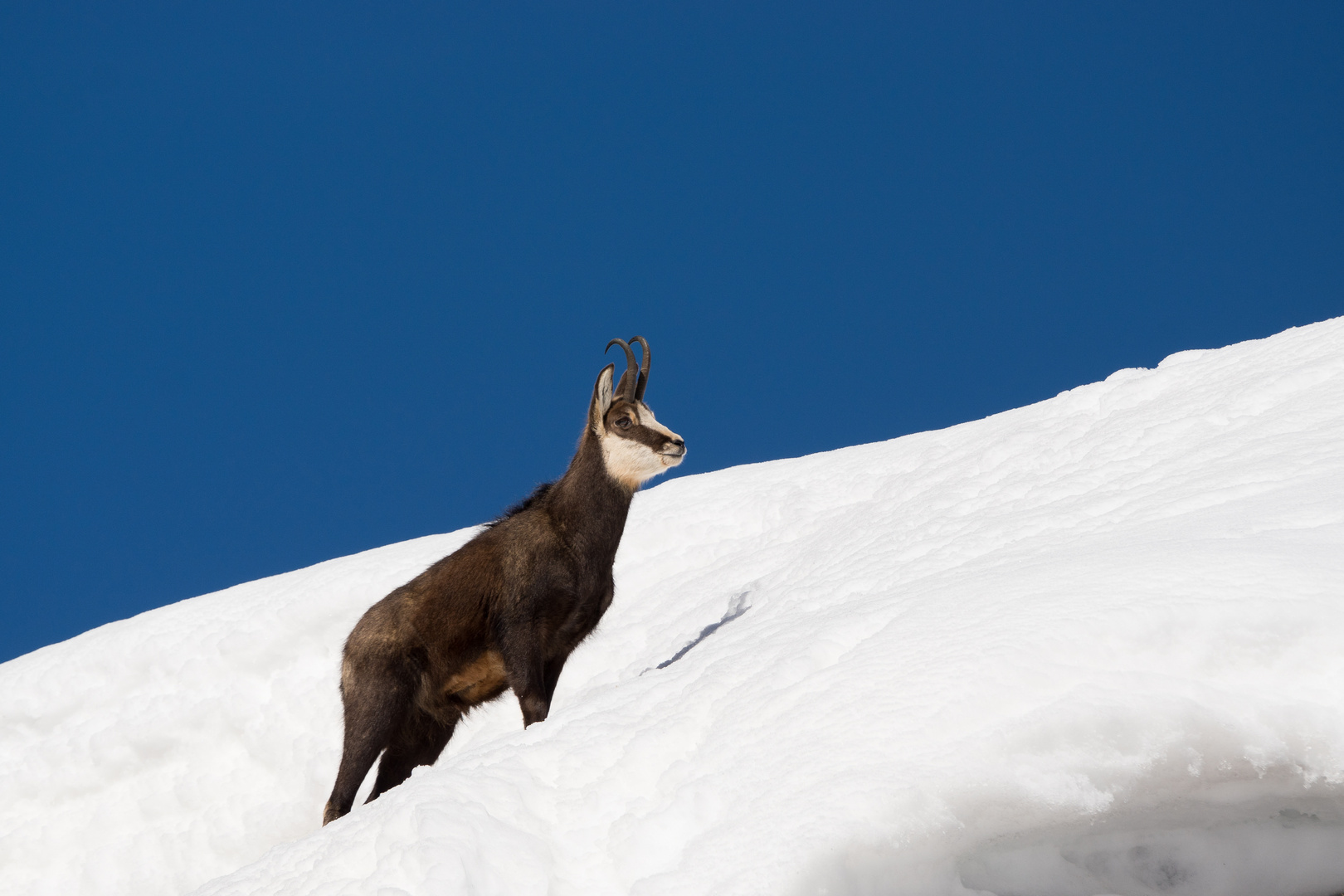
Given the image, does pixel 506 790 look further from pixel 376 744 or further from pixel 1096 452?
pixel 1096 452

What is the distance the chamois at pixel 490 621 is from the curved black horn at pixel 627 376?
13.1 inches

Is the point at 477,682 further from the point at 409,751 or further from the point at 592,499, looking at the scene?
the point at 592,499

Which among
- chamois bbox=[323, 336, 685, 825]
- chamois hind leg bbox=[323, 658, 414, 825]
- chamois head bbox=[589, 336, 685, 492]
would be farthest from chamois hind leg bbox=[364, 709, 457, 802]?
chamois head bbox=[589, 336, 685, 492]

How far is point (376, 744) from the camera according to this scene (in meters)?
6.96

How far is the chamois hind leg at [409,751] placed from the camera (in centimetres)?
729

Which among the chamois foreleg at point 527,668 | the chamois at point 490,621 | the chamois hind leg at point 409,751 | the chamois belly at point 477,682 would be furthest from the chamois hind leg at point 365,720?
the chamois foreleg at point 527,668

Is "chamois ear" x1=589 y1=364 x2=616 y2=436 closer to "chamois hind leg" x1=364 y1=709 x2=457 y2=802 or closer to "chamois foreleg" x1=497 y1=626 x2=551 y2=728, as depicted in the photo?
"chamois foreleg" x1=497 y1=626 x2=551 y2=728

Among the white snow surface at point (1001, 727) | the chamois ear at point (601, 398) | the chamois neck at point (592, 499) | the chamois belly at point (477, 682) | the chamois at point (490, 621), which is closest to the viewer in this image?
the white snow surface at point (1001, 727)

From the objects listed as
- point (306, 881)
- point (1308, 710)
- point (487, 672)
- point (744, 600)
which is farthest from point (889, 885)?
point (744, 600)

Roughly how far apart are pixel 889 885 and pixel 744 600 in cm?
500

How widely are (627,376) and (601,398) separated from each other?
27 cm

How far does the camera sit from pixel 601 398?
7.86 meters

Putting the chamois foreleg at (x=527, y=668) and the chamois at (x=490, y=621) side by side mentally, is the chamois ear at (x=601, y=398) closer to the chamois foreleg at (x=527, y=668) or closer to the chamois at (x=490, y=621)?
the chamois at (x=490, y=621)

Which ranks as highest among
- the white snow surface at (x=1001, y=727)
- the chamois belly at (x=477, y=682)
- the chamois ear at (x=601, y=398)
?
the chamois ear at (x=601, y=398)
